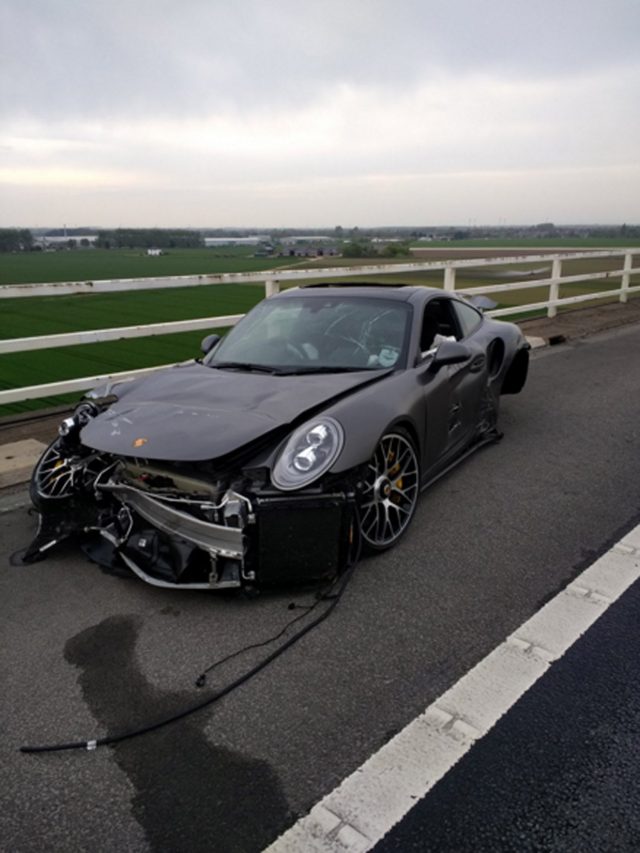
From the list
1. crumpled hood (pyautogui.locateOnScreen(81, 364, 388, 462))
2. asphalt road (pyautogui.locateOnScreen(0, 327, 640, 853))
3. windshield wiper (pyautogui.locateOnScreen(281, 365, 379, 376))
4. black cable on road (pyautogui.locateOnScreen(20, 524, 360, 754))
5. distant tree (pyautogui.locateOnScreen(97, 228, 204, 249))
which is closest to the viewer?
asphalt road (pyautogui.locateOnScreen(0, 327, 640, 853))

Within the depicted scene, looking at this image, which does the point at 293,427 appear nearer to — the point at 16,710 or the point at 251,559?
the point at 251,559

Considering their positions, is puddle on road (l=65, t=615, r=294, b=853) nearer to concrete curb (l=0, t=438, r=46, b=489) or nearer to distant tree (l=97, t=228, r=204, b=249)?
concrete curb (l=0, t=438, r=46, b=489)

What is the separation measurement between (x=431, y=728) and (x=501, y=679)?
40 cm

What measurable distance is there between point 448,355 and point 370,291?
96 cm

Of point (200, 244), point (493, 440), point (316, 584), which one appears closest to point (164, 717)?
point (316, 584)

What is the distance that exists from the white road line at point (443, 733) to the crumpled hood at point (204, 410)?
141 cm


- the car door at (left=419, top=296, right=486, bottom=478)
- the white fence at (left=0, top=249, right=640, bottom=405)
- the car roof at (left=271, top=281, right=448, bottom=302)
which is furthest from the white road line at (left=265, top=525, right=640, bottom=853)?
the white fence at (left=0, top=249, right=640, bottom=405)

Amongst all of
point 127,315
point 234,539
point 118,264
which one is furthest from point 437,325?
point 118,264

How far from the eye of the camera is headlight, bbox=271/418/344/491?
310cm

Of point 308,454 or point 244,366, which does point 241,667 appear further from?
point 244,366

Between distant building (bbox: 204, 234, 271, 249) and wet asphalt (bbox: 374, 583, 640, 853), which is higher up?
distant building (bbox: 204, 234, 271, 249)

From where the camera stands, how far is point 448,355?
4188mm

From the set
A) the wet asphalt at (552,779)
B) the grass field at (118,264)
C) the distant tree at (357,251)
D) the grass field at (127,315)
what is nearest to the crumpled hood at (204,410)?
the wet asphalt at (552,779)

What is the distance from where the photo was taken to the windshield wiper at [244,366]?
4188mm
